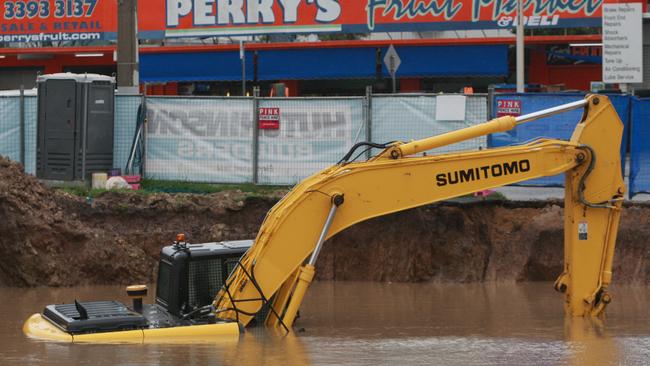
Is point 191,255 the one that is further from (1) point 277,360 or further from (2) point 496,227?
(2) point 496,227

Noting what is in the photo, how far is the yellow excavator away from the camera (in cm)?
1484

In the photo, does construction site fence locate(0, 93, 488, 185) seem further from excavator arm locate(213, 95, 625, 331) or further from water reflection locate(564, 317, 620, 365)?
water reflection locate(564, 317, 620, 365)

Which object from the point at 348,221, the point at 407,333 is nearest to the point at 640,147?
the point at 407,333

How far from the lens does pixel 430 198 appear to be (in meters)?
15.3

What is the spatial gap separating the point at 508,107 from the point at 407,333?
816cm

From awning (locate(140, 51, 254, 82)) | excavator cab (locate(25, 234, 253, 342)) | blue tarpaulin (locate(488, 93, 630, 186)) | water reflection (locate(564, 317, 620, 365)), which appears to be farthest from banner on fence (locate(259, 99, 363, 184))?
awning (locate(140, 51, 254, 82))

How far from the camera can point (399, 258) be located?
21062 millimetres

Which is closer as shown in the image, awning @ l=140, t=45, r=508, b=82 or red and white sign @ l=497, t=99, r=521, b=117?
red and white sign @ l=497, t=99, r=521, b=117

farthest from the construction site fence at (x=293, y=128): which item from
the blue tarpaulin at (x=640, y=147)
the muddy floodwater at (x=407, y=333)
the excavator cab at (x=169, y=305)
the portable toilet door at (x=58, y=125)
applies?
the excavator cab at (x=169, y=305)

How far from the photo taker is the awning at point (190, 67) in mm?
42500

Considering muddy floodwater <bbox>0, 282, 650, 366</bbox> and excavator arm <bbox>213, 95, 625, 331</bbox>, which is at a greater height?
excavator arm <bbox>213, 95, 625, 331</bbox>

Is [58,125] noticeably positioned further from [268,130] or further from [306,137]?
[306,137]

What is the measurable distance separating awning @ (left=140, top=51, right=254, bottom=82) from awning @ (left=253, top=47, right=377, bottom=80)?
0.99 m

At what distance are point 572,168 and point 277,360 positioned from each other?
4.76 meters
